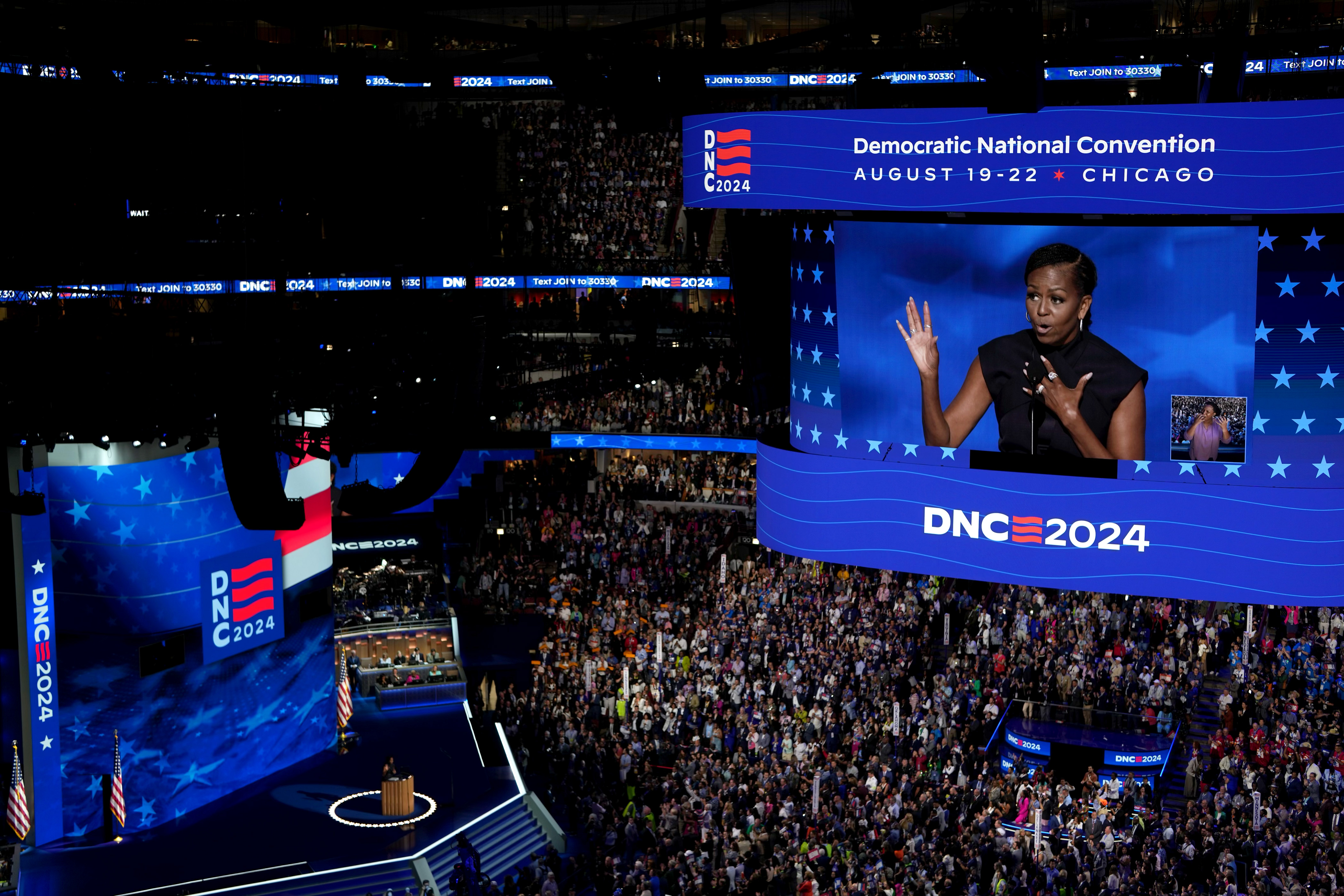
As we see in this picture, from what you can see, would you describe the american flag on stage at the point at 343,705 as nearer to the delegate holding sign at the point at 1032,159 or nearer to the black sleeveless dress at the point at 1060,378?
the delegate holding sign at the point at 1032,159

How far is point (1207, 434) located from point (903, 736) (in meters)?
9.03

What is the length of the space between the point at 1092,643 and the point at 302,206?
19.9 meters

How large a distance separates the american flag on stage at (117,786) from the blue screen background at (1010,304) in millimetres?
13377

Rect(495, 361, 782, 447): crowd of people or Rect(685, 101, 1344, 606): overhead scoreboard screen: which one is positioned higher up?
Rect(685, 101, 1344, 606): overhead scoreboard screen

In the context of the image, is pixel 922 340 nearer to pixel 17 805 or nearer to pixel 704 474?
pixel 17 805

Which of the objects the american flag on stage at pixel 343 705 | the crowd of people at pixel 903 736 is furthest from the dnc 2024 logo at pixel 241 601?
the crowd of people at pixel 903 736

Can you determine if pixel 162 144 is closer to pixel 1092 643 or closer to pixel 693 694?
pixel 693 694

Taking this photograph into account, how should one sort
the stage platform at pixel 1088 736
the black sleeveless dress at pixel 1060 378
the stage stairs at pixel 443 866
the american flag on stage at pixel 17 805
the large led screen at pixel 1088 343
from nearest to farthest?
the large led screen at pixel 1088 343 → the black sleeveless dress at pixel 1060 378 → the stage stairs at pixel 443 866 → the american flag on stage at pixel 17 805 → the stage platform at pixel 1088 736

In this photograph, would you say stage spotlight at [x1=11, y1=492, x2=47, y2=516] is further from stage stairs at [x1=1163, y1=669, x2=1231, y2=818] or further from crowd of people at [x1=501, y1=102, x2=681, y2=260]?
stage stairs at [x1=1163, y1=669, x2=1231, y2=818]

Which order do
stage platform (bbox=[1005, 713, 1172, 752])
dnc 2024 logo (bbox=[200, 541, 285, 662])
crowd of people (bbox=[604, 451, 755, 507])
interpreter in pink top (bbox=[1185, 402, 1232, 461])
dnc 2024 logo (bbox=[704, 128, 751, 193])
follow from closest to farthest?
1. interpreter in pink top (bbox=[1185, 402, 1232, 461])
2. dnc 2024 logo (bbox=[704, 128, 751, 193])
3. stage platform (bbox=[1005, 713, 1172, 752])
4. dnc 2024 logo (bbox=[200, 541, 285, 662])
5. crowd of people (bbox=[604, 451, 755, 507])

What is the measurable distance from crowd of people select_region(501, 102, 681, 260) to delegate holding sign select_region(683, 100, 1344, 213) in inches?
714

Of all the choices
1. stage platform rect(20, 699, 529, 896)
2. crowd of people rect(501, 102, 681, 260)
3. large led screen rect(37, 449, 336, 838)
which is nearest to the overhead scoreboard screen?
stage platform rect(20, 699, 529, 896)

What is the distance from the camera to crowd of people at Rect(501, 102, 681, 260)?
129ft

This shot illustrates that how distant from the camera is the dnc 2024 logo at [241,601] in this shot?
26.8 meters
